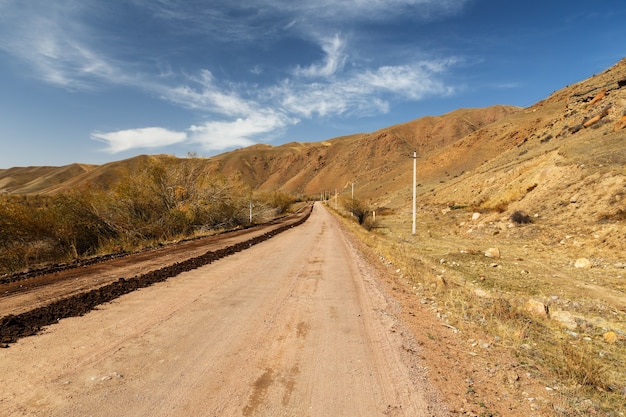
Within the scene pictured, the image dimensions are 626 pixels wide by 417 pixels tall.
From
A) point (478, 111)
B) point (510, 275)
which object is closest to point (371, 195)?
point (510, 275)

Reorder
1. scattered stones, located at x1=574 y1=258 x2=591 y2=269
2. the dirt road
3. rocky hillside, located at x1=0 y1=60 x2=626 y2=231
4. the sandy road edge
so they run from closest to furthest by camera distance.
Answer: the dirt road, the sandy road edge, scattered stones, located at x1=574 y1=258 x2=591 y2=269, rocky hillside, located at x1=0 y1=60 x2=626 y2=231

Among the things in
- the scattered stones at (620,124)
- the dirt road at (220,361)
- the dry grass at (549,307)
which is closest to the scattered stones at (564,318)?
the dry grass at (549,307)

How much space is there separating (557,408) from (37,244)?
49.2 ft

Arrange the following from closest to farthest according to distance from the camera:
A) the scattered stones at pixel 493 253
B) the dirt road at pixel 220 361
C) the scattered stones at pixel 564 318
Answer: the dirt road at pixel 220 361
the scattered stones at pixel 564 318
the scattered stones at pixel 493 253

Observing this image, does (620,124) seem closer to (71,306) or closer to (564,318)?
(564,318)

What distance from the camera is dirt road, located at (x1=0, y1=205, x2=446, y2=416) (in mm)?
3127

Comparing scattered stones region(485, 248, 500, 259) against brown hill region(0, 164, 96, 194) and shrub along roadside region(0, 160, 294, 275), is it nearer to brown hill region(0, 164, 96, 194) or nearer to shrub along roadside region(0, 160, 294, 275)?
shrub along roadside region(0, 160, 294, 275)

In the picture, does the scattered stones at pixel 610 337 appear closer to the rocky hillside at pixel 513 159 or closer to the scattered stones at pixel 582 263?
the scattered stones at pixel 582 263

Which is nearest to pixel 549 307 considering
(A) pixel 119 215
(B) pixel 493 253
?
(B) pixel 493 253

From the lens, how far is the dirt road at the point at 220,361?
123 inches

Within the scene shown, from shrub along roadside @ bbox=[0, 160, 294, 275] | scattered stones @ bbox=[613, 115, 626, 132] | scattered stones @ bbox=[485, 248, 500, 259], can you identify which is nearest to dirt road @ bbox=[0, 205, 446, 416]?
shrub along roadside @ bbox=[0, 160, 294, 275]

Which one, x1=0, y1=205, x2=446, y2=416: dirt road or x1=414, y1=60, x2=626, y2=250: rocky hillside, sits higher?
x1=414, y1=60, x2=626, y2=250: rocky hillside

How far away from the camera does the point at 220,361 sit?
3988 mm

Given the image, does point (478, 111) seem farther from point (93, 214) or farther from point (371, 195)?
point (93, 214)
